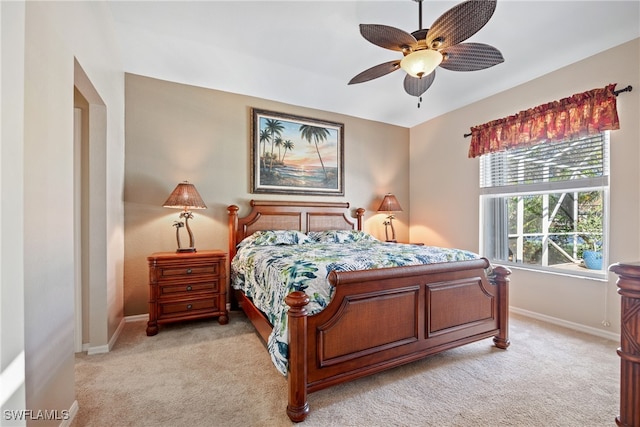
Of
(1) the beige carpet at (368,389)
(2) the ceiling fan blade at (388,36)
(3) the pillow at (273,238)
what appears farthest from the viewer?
(3) the pillow at (273,238)

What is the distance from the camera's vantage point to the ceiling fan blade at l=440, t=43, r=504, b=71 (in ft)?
6.42

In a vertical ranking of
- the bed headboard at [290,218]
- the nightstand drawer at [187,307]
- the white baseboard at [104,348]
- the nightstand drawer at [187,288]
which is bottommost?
the white baseboard at [104,348]

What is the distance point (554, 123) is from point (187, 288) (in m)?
4.23

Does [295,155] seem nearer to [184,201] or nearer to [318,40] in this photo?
[318,40]

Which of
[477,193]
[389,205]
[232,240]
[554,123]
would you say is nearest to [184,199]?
[232,240]

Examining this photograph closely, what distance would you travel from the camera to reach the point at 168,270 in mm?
2764

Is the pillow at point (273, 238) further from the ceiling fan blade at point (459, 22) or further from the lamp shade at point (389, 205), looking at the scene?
the ceiling fan blade at point (459, 22)

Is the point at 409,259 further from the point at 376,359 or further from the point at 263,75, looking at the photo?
the point at 263,75

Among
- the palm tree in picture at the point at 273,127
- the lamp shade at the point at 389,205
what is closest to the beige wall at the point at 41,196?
the palm tree in picture at the point at 273,127

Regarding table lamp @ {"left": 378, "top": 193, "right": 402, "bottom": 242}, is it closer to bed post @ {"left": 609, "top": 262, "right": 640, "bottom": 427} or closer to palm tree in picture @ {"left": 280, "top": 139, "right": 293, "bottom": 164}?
palm tree in picture @ {"left": 280, "top": 139, "right": 293, "bottom": 164}

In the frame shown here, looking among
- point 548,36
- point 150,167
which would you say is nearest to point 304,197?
point 150,167

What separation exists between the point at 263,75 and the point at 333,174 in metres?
1.65

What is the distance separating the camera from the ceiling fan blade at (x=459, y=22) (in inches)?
63.1

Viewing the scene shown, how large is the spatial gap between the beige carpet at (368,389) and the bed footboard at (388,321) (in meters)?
0.16
